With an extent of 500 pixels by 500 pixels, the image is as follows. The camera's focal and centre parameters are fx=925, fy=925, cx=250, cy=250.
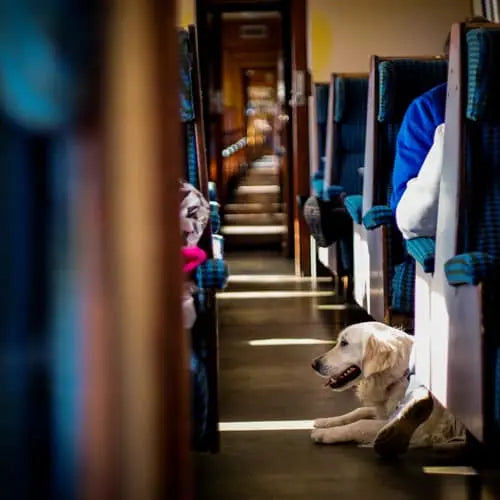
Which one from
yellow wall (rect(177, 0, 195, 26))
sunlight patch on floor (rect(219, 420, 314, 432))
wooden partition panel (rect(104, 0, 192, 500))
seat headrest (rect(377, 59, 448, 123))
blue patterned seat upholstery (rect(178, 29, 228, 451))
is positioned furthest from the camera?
yellow wall (rect(177, 0, 195, 26))

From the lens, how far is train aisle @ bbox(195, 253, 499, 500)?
7.63ft

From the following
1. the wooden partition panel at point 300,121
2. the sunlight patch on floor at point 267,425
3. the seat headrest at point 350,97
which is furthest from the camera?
the wooden partition panel at point 300,121

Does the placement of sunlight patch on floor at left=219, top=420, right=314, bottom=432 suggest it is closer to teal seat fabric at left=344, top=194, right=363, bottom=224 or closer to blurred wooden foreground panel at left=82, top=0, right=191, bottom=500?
teal seat fabric at left=344, top=194, right=363, bottom=224

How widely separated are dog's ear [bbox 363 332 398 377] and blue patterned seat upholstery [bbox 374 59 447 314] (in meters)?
0.66

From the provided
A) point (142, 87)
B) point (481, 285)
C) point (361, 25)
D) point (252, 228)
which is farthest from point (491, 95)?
point (252, 228)

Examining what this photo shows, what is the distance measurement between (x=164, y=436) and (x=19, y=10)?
1.55 ft

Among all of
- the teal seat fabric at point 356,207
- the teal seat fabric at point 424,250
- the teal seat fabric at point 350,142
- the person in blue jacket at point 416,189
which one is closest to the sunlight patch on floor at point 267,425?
the person in blue jacket at point 416,189

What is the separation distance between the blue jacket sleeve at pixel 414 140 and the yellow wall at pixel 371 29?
3.94m

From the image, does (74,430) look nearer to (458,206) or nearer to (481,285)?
(481,285)

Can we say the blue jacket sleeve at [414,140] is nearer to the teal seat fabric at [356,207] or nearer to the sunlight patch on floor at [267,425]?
the sunlight patch on floor at [267,425]

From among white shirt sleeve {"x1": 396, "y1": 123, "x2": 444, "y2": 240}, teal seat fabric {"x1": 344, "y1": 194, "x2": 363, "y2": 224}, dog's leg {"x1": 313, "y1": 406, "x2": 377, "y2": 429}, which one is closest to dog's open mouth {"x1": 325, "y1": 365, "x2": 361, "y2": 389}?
dog's leg {"x1": 313, "y1": 406, "x2": 377, "y2": 429}

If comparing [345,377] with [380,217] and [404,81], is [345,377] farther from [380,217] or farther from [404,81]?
[404,81]

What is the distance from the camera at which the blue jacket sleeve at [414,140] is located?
9.35 feet

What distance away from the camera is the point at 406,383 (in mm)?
2693
